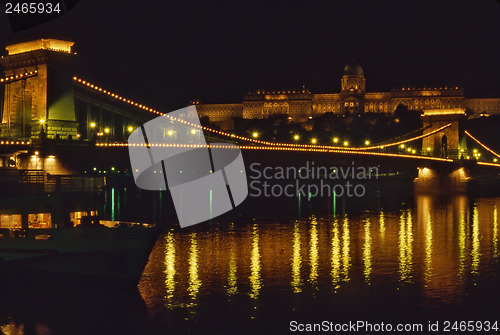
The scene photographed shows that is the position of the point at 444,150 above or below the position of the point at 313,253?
above

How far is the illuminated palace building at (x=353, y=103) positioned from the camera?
192125 millimetres

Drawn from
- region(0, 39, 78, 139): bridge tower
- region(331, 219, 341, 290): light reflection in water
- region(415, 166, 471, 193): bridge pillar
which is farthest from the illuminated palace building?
region(331, 219, 341, 290): light reflection in water

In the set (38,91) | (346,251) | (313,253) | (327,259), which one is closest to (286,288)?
(327,259)

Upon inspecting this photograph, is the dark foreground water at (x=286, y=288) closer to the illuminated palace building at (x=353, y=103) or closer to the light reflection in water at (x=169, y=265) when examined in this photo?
the light reflection in water at (x=169, y=265)

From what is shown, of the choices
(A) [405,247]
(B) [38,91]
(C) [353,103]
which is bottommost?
(A) [405,247]

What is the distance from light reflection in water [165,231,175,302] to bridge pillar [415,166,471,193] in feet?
151

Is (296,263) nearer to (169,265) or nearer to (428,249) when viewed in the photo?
Result: (169,265)

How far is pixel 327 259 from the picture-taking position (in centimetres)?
3134

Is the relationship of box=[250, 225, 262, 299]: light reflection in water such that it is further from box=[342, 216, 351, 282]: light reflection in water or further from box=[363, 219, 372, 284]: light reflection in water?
box=[363, 219, 372, 284]: light reflection in water

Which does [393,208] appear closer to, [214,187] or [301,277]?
[214,187]

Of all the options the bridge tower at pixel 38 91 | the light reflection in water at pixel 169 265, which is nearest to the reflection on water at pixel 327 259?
the light reflection in water at pixel 169 265

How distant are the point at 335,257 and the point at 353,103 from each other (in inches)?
6647

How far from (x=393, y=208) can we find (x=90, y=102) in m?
21.2

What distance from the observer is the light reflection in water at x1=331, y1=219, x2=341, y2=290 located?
2690cm
